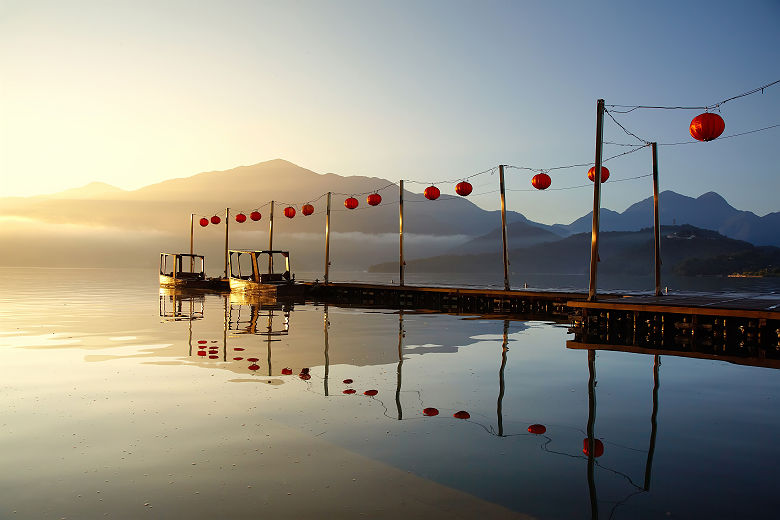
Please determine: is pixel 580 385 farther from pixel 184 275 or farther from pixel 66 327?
pixel 184 275

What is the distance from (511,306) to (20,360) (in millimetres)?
23424

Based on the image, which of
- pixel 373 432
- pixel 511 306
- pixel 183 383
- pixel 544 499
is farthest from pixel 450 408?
pixel 511 306

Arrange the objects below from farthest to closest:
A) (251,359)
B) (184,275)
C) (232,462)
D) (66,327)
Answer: (184,275)
(66,327)
(251,359)
(232,462)

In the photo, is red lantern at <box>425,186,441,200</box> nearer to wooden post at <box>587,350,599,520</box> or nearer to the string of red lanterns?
the string of red lanterns

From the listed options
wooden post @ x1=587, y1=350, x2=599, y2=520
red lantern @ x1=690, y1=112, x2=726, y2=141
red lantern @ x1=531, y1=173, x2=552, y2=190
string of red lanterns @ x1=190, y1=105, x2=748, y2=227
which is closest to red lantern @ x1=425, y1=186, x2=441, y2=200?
string of red lanterns @ x1=190, y1=105, x2=748, y2=227

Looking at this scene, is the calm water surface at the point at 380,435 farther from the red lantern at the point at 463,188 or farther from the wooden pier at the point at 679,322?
the red lantern at the point at 463,188

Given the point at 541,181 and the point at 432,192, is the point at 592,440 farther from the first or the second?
the point at 432,192

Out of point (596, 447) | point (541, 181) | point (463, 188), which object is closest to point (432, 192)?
point (463, 188)

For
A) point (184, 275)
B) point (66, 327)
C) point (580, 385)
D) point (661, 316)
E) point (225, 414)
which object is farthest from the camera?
point (184, 275)

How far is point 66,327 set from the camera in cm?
2383

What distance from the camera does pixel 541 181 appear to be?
75.2 feet

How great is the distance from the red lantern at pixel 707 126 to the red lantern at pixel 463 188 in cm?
1192

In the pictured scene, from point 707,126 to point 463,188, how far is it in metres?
12.4

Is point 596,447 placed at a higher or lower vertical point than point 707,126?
lower
